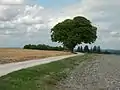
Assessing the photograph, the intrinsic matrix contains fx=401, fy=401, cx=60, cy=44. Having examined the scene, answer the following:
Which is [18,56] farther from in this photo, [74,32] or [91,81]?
[74,32]

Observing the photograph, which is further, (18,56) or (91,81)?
(18,56)

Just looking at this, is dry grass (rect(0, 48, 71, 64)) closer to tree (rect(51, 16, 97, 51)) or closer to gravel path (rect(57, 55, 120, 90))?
gravel path (rect(57, 55, 120, 90))

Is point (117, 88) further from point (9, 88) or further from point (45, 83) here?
point (9, 88)

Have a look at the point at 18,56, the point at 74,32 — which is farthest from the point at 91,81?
the point at 74,32

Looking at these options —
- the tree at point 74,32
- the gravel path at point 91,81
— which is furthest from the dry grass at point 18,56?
the tree at point 74,32

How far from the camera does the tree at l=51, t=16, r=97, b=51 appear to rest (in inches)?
4855

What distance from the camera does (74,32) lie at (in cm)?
12394

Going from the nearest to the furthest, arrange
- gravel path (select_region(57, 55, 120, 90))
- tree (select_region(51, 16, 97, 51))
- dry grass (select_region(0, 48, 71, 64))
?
gravel path (select_region(57, 55, 120, 90)), dry grass (select_region(0, 48, 71, 64)), tree (select_region(51, 16, 97, 51))

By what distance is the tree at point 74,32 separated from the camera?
123 m

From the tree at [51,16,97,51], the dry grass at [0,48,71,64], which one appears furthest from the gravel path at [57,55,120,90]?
the tree at [51,16,97,51]

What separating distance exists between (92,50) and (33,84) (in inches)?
5696

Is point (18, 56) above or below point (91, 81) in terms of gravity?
above

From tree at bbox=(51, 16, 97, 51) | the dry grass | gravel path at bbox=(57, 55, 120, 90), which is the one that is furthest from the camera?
tree at bbox=(51, 16, 97, 51)

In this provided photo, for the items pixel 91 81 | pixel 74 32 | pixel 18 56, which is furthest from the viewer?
pixel 74 32
